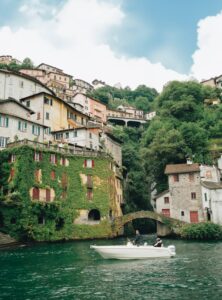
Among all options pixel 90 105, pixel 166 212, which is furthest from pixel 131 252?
pixel 90 105

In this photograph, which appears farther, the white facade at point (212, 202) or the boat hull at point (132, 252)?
the white facade at point (212, 202)

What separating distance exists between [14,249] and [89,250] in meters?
8.45

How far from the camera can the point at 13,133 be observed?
53.7 m

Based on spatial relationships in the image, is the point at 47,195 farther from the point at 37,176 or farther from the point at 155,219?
the point at 155,219

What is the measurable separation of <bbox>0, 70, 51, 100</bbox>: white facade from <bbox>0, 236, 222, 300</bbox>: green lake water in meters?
43.7

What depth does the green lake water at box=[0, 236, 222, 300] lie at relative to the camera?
59.8 ft

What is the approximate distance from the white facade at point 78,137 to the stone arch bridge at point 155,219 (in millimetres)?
15545

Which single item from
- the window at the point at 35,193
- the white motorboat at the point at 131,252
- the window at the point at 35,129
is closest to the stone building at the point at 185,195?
the window at the point at 35,193

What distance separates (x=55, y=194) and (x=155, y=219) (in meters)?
16.0

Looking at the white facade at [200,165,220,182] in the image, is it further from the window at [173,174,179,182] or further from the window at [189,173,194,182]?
the window at [173,174,179,182]

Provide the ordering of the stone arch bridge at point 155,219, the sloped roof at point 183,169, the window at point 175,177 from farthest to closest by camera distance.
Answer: the window at point 175,177 → the sloped roof at point 183,169 → the stone arch bridge at point 155,219

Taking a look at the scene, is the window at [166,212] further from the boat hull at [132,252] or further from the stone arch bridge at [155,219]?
the boat hull at [132,252]

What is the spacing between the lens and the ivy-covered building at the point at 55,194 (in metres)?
45.1

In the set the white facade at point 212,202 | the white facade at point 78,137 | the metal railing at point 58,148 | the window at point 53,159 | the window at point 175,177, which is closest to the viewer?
the metal railing at point 58,148
